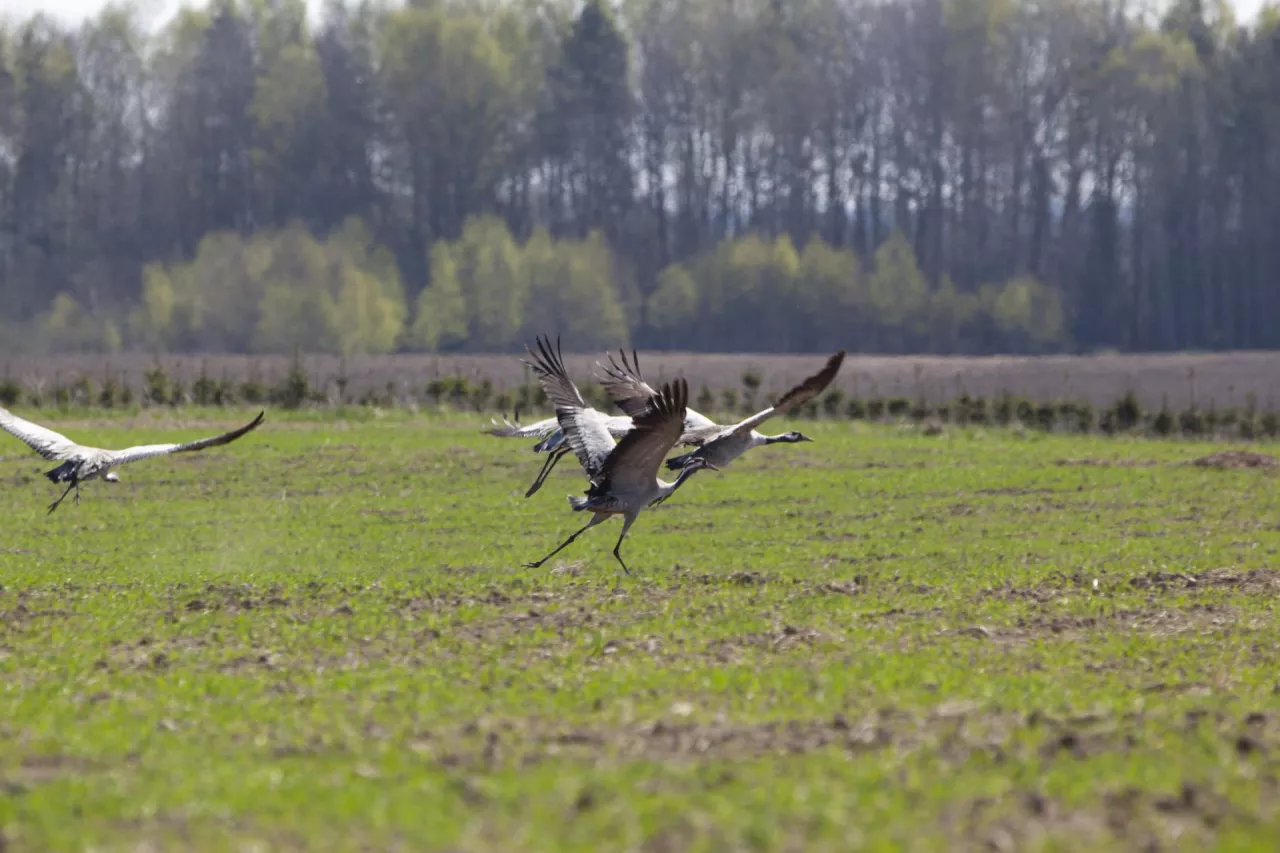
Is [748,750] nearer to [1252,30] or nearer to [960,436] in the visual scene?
[960,436]

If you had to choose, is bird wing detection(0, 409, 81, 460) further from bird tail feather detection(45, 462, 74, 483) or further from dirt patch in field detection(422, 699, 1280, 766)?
dirt patch in field detection(422, 699, 1280, 766)

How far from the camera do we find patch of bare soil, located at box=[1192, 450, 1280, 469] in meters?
32.5

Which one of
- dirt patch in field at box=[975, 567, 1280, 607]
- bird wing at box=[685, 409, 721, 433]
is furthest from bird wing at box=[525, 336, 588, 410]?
dirt patch in field at box=[975, 567, 1280, 607]

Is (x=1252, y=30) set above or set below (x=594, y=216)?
above

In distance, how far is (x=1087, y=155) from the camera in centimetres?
8212

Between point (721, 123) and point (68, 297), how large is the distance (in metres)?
29.2

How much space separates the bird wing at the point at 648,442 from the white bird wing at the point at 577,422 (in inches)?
8.0

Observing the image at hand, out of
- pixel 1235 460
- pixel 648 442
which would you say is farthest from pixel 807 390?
pixel 1235 460

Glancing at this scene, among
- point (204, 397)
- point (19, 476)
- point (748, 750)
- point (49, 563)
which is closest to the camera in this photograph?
point (748, 750)

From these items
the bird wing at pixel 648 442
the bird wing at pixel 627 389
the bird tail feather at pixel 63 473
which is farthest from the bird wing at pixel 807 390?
the bird tail feather at pixel 63 473

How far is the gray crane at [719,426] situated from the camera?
13.1 meters

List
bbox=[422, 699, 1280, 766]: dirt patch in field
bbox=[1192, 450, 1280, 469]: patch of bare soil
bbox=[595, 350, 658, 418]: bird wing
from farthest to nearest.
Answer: bbox=[1192, 450, 1280, 469]: patch of bare soil < bbox=[595, 350, 658, 418]: bird wing < bbox=[422, 699, 1280, 766]: dirt patch in field

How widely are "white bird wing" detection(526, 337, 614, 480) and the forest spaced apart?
187ft

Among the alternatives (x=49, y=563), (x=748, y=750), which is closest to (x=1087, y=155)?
(x=49, y=563)
